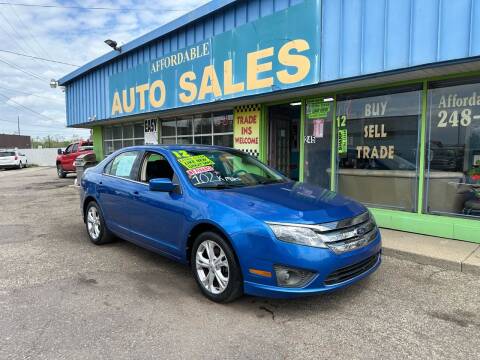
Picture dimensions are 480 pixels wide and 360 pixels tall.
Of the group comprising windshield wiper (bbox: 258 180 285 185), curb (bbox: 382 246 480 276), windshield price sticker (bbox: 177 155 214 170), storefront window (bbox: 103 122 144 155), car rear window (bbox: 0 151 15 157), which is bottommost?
curb (bbox: 382 246 480 276)

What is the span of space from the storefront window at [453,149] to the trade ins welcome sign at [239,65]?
6.84 feet

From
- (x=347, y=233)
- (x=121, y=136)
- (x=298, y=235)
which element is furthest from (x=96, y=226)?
(x=121, y=136)

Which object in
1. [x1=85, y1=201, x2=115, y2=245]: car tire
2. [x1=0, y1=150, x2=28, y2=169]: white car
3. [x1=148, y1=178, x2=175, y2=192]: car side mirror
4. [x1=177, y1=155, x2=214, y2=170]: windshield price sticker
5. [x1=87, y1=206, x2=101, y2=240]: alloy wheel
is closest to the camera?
[x1=148, y1=178, x2=175, y2=192]: car side mirror

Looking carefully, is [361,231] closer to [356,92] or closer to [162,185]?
[162,185]

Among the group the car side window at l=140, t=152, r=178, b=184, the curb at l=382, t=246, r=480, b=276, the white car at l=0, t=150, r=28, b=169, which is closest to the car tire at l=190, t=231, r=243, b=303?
the car side window at l=140, t=152, r=178, b=184

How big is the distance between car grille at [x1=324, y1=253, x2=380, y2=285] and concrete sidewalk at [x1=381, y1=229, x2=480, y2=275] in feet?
5.13

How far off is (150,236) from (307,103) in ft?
15.2

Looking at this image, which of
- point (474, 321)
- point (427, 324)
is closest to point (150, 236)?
point (427, 324)

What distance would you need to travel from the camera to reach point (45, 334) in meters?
3.06

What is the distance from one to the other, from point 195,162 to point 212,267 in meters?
1.37

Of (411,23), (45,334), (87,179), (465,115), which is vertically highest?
(411,23)

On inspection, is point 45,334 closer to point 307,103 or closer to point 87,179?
point 87,179

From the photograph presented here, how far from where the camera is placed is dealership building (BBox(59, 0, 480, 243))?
5332mm

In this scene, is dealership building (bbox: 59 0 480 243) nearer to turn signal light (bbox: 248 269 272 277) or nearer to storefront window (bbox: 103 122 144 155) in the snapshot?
turn signal light (bbox: 248 269 272 277)
